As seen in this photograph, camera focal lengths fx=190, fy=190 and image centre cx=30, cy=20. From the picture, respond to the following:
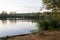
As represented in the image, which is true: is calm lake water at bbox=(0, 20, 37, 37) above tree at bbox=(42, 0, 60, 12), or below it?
below

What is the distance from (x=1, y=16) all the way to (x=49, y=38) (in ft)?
331

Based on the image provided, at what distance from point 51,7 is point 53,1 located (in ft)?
2.22

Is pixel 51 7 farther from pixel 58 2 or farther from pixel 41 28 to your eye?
pixel 41 28

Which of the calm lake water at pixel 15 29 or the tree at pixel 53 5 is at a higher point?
the tree at pixel 53 5

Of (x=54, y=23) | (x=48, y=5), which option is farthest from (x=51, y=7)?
(x=54, y=23)

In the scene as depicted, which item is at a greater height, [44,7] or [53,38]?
[44,7]

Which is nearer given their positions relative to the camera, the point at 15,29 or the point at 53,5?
the point at 53,5

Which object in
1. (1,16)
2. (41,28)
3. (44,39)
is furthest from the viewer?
(1,16)

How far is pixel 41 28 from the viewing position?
24703 millimetres

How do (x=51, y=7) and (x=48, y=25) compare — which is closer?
(x=51, y=7)

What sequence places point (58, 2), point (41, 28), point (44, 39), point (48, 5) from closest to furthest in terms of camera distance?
point (44, 39) < point (58, 2) < point (48, 5) < point (41, 28)

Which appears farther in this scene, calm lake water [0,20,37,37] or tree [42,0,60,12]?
calm lake water [0,20,37,37]

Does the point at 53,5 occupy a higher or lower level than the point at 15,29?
higher

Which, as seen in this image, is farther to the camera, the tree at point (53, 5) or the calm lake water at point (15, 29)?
the calm lake water at point (15, 29)
